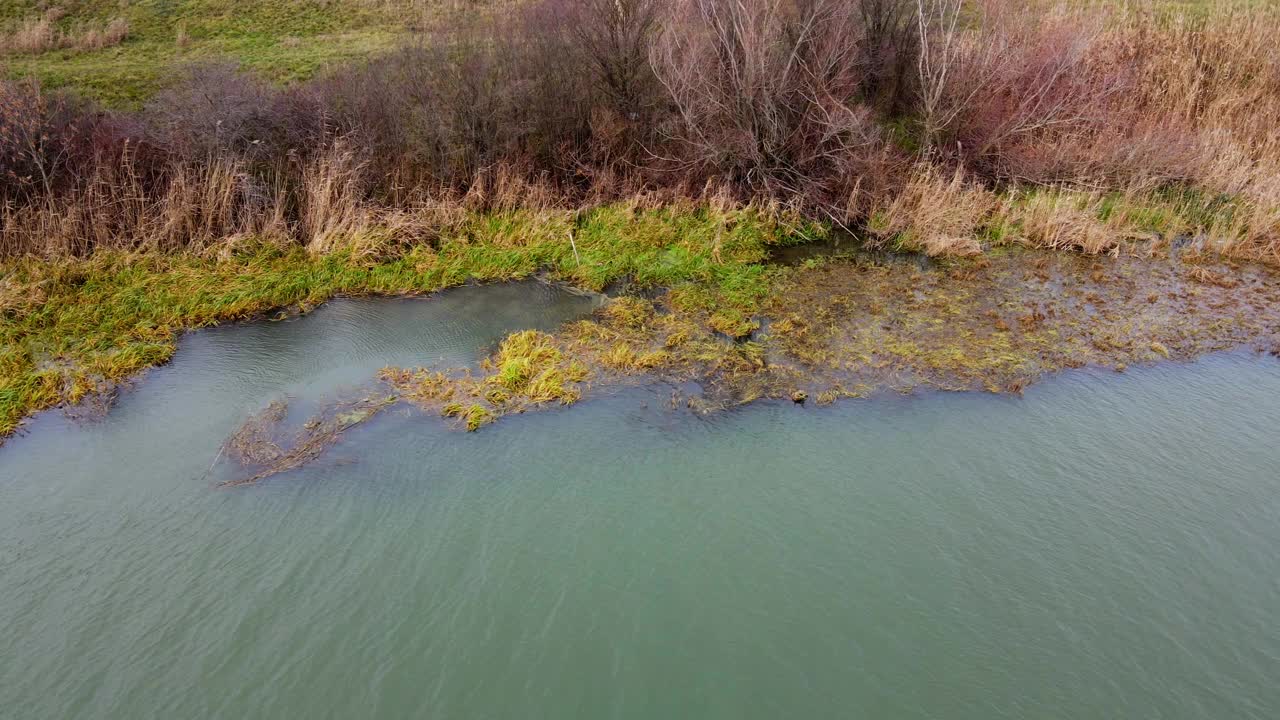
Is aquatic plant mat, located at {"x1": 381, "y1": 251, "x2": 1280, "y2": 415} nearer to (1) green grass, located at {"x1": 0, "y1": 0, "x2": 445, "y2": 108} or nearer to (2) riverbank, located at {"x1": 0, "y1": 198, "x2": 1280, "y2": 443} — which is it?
(2) riverbank, located at {"x1": 0, "y1": 198, "x2": 1280, "y2": 443}

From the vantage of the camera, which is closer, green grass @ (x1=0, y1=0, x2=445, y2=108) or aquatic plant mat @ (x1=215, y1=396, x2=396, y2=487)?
aquatic plant mat @ (x1=215, y1=396, x2=396, y2=487)

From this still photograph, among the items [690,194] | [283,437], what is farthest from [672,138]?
[283,437]

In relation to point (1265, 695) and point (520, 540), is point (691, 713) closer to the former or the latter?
point (520, 540)

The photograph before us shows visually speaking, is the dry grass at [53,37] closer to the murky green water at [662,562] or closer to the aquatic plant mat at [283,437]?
the murky green water at [662,562]

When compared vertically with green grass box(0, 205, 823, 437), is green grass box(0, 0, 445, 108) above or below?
above

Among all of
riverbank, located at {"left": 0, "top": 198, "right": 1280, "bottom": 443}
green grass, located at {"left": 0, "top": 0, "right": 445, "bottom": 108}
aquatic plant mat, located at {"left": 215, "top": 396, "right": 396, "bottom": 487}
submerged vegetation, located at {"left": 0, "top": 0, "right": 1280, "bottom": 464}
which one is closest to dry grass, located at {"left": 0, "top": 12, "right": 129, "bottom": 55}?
green grass, located at {"left": 0, "top": 0, "right": 445, "bottom": 108}

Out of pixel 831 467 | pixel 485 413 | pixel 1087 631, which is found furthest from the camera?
pixel 485 413

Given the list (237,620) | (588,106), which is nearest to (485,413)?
(237,620)
